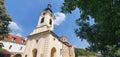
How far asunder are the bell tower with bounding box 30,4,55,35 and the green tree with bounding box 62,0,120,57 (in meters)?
20.3

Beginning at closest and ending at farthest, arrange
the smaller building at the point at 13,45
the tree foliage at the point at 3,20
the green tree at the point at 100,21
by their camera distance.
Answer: the green tree at the point at 100,21 → the tree foliage at the point at 3,20 → the smaller building at the point at 13,45

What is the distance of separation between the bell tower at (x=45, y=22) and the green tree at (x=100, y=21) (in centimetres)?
2033

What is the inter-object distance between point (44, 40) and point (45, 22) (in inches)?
202

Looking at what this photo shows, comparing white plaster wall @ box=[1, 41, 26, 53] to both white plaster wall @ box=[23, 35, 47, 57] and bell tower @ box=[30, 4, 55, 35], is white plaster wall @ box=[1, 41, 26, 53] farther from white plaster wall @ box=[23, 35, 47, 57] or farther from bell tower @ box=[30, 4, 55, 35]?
white plaster wall @ box=[23, 35, 47, 57]

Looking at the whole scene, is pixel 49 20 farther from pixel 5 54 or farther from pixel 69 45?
pixel 5 54

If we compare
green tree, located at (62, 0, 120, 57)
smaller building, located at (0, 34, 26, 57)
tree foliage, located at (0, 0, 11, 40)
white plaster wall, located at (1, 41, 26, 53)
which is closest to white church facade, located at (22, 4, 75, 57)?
tree foliage, located at (0, 0, 11, 40)

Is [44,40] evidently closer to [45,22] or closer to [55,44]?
[55,44]

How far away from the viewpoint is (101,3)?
7145mm

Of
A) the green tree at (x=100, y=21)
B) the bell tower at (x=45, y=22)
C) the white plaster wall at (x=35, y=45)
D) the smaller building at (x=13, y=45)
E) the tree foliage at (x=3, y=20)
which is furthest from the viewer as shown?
the smaller building at (x=13, y=45)

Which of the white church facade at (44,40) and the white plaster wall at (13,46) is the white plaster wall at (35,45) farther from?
the white plaster wall at (13,46)

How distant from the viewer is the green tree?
23.3ft

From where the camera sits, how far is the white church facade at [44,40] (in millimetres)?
32438

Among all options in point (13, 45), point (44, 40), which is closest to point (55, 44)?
point (44, 40)

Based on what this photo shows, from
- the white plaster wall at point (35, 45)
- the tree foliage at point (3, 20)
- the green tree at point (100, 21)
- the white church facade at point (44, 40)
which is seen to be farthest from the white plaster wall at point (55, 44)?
the green tree at point (100, 21)
